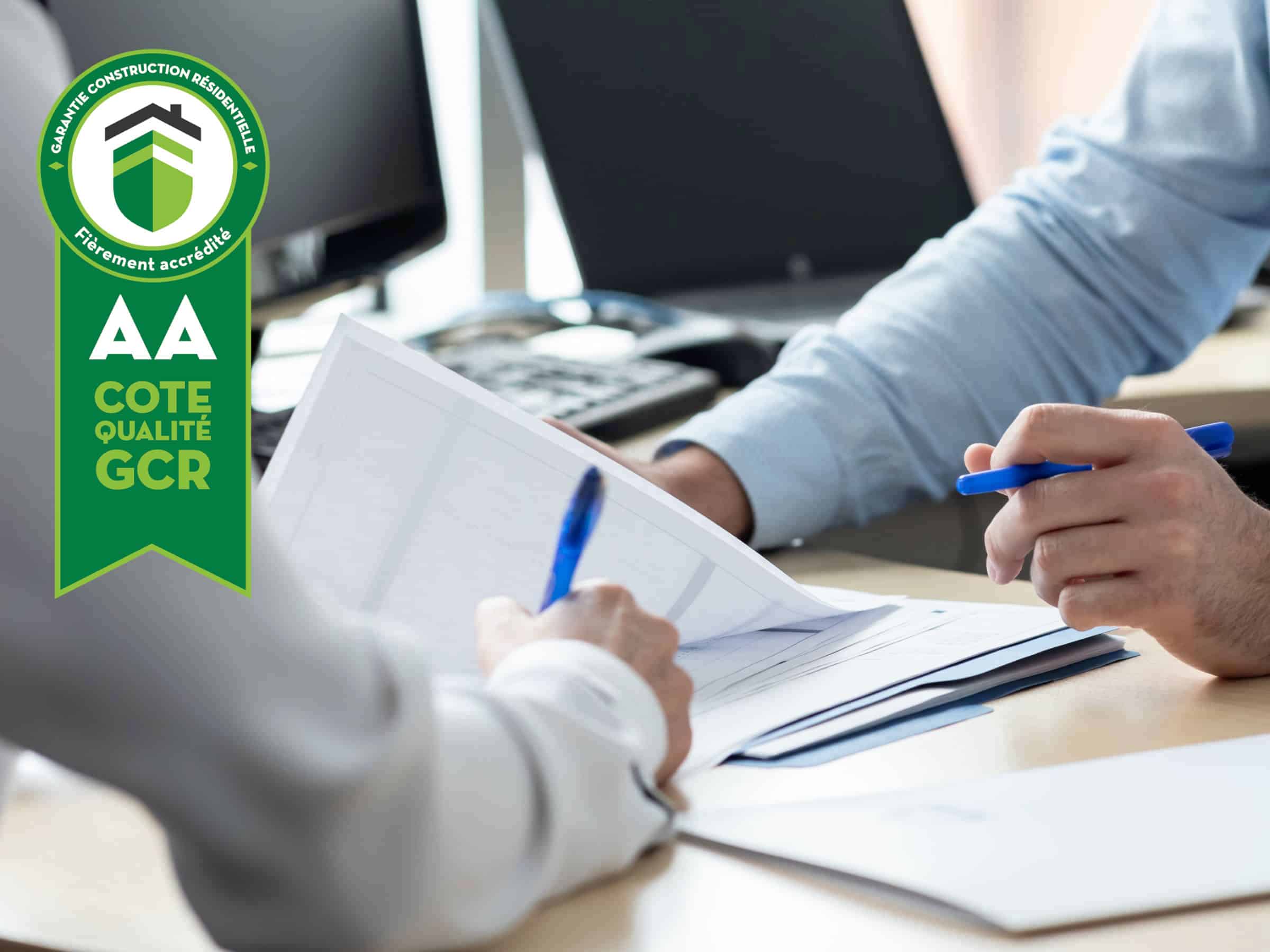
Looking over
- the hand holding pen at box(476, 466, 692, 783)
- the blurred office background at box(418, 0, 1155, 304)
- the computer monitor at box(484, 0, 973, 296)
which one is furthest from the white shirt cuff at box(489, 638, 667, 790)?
the blurred office background at box(418, 0, 1155, 304)

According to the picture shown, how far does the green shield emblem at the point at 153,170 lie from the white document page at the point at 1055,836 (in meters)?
0.28

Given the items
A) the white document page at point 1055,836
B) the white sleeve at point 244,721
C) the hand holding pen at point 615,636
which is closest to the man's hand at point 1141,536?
the white document page at point 1055,836

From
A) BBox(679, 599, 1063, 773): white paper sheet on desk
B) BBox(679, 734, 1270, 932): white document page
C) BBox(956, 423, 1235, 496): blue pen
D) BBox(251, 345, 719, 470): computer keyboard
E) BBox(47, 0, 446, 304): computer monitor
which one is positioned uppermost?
BBox(47, 0, 446, 304): computer monitor

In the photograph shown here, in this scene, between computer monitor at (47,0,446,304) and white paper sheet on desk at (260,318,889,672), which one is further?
computer monitor at (47,0,446,304)

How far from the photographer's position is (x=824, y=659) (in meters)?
0.63

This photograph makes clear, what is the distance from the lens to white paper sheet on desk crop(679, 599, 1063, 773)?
0.57 m

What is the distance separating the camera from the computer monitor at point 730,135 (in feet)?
4.79

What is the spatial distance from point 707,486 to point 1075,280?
1.20ft

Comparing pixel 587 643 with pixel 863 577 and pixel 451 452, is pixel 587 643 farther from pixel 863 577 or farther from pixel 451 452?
pixel 863 577

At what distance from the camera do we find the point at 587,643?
49 centimetres

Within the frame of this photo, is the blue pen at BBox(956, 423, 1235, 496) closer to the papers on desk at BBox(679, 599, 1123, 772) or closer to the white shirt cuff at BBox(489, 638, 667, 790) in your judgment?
the papers on desk at BBox(679, 599, 1123, 772)

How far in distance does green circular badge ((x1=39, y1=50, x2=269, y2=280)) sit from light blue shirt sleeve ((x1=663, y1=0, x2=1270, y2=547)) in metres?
0.52

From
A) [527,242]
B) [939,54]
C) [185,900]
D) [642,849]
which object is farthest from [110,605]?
[939,54]

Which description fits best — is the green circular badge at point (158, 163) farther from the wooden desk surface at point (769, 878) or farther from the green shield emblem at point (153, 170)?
the wooden desk surface at point (769, 878)
